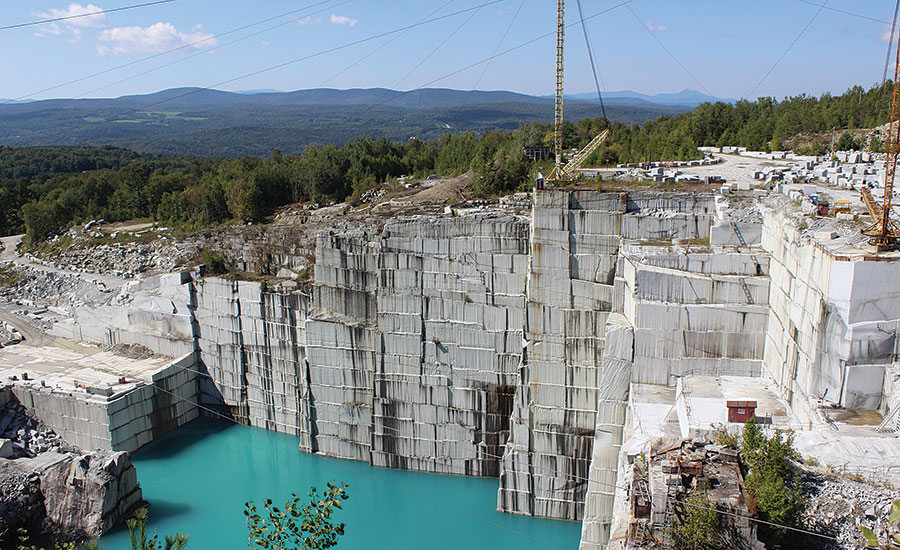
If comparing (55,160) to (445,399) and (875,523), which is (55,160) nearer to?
(445,399)

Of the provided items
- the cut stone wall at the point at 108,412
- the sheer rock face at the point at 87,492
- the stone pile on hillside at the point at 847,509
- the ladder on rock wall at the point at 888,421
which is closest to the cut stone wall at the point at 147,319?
the cut stone wall at the point at 108,412

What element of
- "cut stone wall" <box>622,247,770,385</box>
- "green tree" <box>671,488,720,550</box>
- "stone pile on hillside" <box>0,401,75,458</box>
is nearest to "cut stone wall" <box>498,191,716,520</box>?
"cut stone wall" <box>622,247,770,385</box>

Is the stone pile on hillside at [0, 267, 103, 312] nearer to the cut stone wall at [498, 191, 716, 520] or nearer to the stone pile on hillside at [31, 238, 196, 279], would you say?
the stone pile on hillside at [31, 238, 196, 279]

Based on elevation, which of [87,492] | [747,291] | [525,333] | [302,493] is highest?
[747,291]

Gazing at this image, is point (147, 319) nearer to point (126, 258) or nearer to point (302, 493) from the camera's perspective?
point (126, 258)

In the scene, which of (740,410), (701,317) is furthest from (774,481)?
(701,317)
